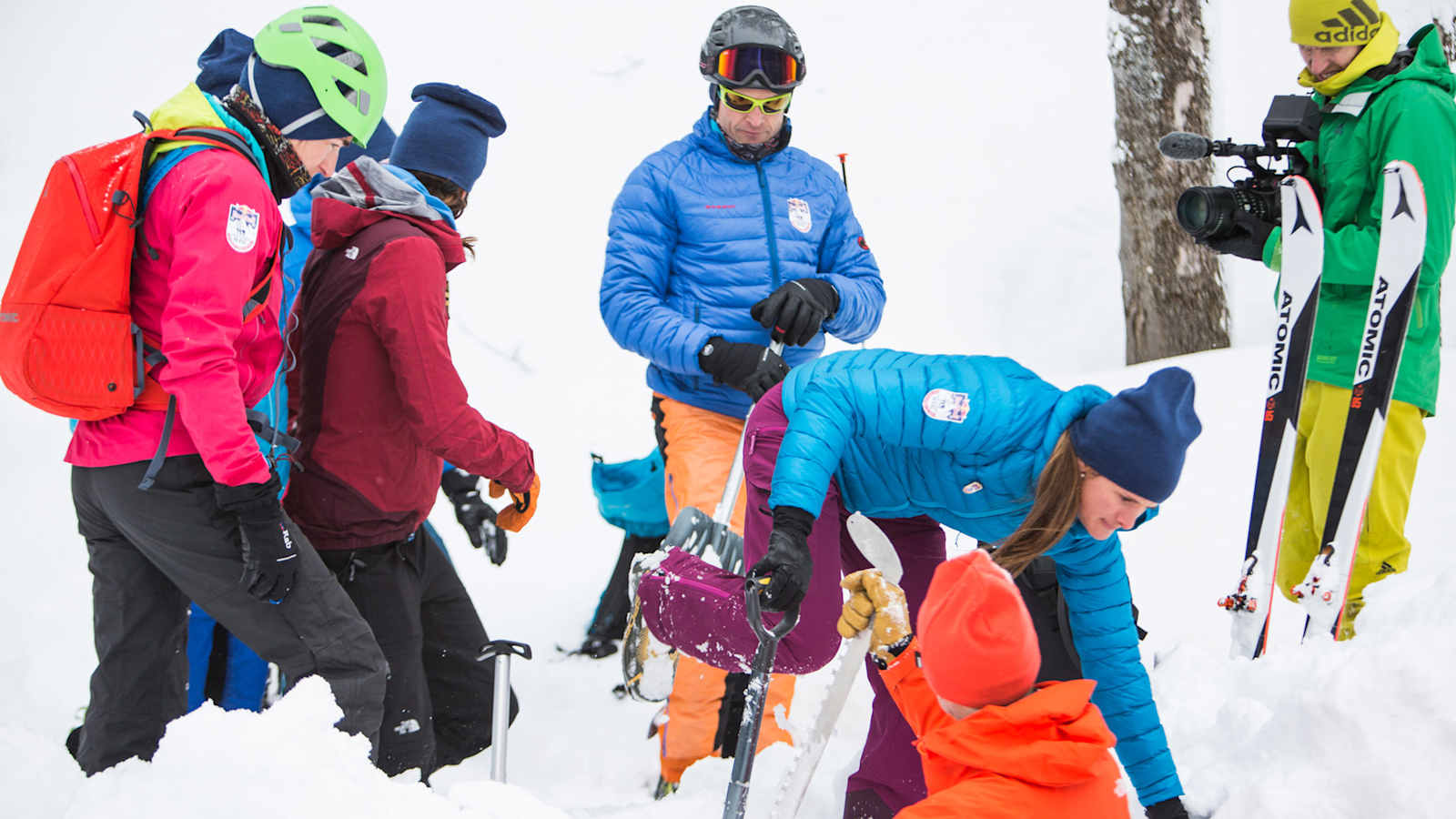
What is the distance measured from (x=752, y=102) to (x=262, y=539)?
86.1 inches

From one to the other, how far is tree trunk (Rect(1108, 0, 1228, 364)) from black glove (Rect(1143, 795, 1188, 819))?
16.0 feet

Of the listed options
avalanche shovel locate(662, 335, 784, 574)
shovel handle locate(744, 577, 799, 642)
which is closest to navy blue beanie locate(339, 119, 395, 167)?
avalanche shovel locate(662, 335, 784, 574)

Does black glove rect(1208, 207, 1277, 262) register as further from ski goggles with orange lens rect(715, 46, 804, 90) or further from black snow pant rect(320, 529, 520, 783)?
black snow pant rect(320, 529, 520, 783)

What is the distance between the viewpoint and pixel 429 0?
1126cm

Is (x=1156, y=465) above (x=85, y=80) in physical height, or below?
below

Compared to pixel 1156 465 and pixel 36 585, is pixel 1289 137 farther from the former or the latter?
pixel 36 585

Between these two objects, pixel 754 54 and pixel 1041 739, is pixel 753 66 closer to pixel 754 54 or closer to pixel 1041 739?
pixel 754 54

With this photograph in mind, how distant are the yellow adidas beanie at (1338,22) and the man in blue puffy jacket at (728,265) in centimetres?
164

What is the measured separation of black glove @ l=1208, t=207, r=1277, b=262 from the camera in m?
3.99

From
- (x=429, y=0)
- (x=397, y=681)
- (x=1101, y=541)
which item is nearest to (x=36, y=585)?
(x=397, y=681)

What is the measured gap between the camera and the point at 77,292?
7.72 ft

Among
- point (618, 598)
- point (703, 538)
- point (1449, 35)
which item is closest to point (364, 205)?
point (703, 538)

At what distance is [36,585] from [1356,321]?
5.34 m

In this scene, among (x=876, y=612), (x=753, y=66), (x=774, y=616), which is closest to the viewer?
(x=876, y=612)
